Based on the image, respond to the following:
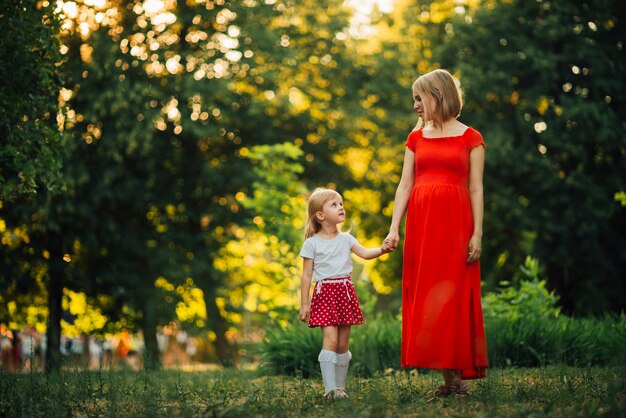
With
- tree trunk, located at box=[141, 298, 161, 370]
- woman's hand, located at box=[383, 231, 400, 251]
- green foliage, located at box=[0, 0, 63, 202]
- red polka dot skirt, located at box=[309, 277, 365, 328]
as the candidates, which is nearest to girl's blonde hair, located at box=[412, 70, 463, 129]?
woman's hand, located at box=[383, 231, 400, 251]

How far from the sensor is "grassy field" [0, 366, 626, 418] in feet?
16.0

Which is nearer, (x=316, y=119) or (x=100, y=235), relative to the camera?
(x=100, y=235)

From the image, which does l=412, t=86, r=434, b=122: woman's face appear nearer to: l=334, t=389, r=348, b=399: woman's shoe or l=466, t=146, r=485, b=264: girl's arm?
l=466, t=146, r=485, b=264: girl's arm

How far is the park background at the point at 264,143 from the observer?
725 inches

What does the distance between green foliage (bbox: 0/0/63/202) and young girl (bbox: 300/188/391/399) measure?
11.1 feet

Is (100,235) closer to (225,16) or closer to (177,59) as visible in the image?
(177,59)

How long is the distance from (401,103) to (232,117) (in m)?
4.49

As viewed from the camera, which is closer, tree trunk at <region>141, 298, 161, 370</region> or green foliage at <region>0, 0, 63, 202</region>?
green foliage at <region>0, 0, 63, 202</region>

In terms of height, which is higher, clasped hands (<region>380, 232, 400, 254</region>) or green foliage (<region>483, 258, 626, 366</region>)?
clasped hands (<region>380, 232, 400, 254</region>)

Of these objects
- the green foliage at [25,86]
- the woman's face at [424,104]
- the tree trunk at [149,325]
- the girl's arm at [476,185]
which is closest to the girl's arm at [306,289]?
the girl's arm at [476,185]

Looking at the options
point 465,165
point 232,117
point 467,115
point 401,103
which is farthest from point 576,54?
point 465,165

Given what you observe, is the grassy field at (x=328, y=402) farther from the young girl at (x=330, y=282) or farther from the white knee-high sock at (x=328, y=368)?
the young girl at (x=330, y=282)

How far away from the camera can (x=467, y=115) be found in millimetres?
20578

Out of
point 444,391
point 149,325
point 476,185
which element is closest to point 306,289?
point 444,391
